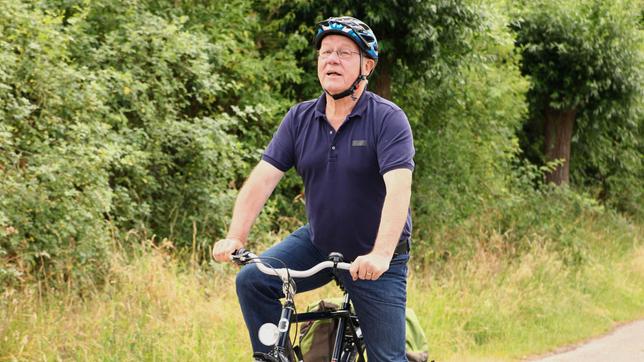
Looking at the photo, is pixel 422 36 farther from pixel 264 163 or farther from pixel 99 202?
pixel 264 163

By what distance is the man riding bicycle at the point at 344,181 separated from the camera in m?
4.12

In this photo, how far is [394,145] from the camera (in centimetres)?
405

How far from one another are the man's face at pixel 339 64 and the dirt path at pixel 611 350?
17.3 ft

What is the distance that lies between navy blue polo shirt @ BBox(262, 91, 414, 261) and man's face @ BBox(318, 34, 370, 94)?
118 millimetres

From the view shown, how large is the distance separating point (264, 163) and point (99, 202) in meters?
3.87

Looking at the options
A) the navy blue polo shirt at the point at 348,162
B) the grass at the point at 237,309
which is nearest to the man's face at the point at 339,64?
the navy blue polo shirt at the point at 348,162

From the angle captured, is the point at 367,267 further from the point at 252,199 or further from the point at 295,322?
the point at 252,199

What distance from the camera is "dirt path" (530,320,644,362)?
341 inches

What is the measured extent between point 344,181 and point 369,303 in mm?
581

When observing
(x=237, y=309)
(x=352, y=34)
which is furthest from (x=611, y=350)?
(x=352, y=34)

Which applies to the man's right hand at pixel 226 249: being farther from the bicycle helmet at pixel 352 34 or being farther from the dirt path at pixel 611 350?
the dirt path at pixel 611 350

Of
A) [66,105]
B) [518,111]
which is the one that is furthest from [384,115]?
[518,111]

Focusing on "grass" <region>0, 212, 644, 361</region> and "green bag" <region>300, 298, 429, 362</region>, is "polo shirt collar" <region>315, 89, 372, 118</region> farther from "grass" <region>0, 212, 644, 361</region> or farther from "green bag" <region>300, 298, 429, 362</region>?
"grass" <region>0, 212, 644, 361</region>

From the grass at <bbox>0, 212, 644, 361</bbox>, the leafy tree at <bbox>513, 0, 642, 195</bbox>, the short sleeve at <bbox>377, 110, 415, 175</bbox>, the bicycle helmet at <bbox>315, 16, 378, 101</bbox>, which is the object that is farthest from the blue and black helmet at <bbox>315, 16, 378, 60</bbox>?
the leafy tree at <bbox>513, 0, 642, 195</bbox>
